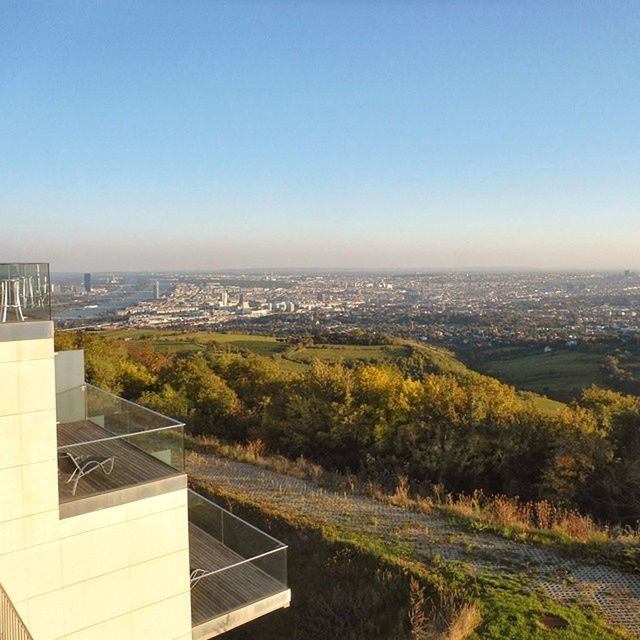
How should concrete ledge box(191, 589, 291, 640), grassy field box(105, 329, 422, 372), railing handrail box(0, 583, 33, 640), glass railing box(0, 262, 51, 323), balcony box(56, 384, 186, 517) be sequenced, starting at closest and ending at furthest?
railing handrail box(0, 583, 33, 640), glass railing box(0, 262, 51, 323), balcony box(56, 384, 186, 517), concrete ledge box(191, 589, 291, 640), grassy field box(105, 329, 422, 372)

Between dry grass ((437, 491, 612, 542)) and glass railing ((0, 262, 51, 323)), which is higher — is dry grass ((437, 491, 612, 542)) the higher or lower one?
the lower one

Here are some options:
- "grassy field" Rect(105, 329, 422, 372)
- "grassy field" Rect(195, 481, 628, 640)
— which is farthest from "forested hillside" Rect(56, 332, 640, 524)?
"grassy field" Rect(105, 329, 422, 372)

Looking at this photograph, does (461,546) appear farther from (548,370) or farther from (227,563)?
(548,370)

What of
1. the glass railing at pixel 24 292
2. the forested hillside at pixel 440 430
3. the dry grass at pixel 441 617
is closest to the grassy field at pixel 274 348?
the forested hillside at pixel 440 430

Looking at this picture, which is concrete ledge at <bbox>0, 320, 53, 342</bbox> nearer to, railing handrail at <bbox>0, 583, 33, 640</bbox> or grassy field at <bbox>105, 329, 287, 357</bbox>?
railing handrail at <bbox>0, 583, 33, 640</bbox>

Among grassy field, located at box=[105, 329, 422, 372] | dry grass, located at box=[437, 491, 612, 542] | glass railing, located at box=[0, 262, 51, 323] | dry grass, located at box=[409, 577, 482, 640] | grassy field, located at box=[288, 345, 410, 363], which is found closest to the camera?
glass railing, located at box=[0, 262, 51, 323]

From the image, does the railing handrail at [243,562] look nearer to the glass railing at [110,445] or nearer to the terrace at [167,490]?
the terrace at [167,490]

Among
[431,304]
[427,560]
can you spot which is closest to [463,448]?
[427,560]

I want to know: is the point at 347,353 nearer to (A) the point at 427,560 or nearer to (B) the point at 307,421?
(B) the point at 307,421
